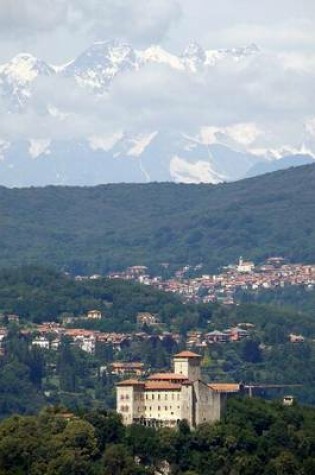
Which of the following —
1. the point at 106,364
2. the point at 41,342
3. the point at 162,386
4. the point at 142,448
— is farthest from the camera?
the point at 41,342

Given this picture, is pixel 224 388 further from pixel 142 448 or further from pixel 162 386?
pixel 142 448

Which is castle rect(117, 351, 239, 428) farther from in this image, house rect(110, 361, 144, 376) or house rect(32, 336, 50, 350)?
house rect(32, 336, 50, 350)

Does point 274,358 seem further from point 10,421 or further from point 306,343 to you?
point 10,421

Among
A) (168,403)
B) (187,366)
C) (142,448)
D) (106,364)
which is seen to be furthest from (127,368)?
(142,448)

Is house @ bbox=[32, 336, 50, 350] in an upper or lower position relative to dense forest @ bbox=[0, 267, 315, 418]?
upper

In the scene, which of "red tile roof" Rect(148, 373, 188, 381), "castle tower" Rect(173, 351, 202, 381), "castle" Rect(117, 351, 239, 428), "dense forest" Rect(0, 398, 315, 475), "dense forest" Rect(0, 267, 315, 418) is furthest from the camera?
"dense forest" Rect(0, 267, 315, 418)

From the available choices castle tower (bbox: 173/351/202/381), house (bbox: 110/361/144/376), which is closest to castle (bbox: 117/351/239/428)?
castle tower (bbox: 173/351/202/381)

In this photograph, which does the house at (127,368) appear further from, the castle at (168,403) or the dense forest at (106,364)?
the castle at (168,403)
